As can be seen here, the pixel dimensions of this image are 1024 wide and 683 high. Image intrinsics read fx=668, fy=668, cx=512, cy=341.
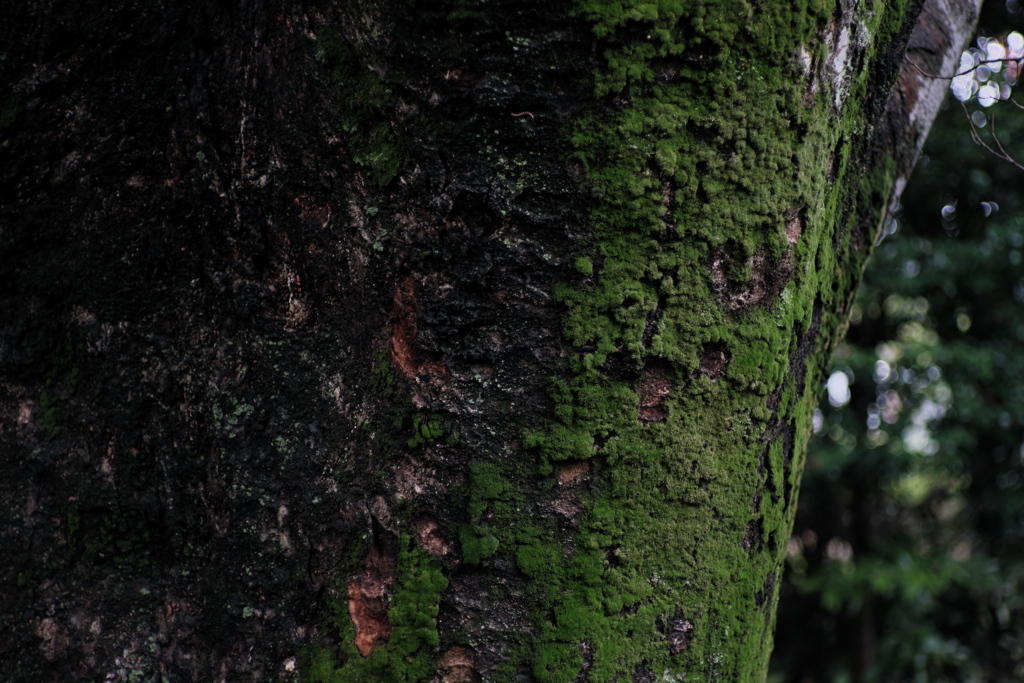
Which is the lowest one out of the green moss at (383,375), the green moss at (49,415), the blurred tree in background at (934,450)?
the blurred tree in background at (934,450)

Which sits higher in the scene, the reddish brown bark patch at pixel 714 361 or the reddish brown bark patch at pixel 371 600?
the reddish brown bark patch at pixel 714 361

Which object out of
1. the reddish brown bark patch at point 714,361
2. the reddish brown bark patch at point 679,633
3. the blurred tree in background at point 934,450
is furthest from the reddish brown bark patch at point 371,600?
the blurred tree in background at point 934,450

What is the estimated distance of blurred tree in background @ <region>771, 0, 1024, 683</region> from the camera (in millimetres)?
4102

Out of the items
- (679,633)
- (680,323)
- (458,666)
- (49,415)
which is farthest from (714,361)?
(49,415)

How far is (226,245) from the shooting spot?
40.1 inches

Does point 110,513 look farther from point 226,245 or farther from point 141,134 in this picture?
point 141,134

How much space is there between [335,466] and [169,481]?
0.83 ft

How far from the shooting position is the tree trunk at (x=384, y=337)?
38.7 inches

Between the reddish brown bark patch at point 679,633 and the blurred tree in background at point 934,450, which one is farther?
the blurred tree in background at point 934,450

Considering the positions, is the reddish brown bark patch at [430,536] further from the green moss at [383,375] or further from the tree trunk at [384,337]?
the green moss at [383,375]

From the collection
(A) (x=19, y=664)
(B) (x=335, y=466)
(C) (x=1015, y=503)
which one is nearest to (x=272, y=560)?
(B) (x=335, y=466)

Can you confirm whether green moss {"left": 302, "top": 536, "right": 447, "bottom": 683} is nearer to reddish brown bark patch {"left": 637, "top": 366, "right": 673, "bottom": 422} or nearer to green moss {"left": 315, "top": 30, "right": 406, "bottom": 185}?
reddish brown bark patch {"left": 637, "top": 366, "right": 673, "bottom": 422}

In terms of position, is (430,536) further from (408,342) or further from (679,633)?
(679,633)

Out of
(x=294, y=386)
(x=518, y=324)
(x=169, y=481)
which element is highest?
(x=518, y=324)
